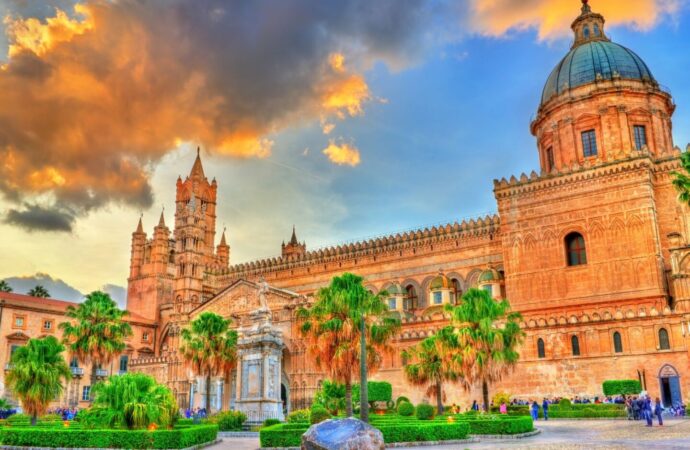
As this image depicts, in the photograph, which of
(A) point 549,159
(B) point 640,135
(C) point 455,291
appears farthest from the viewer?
(C) point 455,291

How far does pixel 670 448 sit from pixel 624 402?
Answer: 1670 centimetres

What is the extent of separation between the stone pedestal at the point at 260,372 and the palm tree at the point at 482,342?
8.69 m

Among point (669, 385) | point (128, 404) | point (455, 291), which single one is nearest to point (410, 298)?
point (455, 291)

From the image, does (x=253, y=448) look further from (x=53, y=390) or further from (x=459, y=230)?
(x=459, y=230)

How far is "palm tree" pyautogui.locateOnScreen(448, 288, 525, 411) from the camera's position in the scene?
2838cm

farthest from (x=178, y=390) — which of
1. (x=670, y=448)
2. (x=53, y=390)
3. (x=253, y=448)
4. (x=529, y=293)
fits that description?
(x=670, y=448)

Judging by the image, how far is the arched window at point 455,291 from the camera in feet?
155

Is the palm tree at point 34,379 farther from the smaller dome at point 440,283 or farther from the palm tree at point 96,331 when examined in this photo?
the smaller dome at point 440,283

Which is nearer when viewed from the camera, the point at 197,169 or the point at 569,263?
the point at 569,263

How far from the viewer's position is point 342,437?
36.1ft

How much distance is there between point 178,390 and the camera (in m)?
51.8

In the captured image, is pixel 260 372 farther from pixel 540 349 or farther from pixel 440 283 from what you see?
pixel 440 283

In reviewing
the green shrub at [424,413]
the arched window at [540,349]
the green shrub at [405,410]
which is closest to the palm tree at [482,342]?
the green shrub at [424,413]

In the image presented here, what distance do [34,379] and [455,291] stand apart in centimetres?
3117
